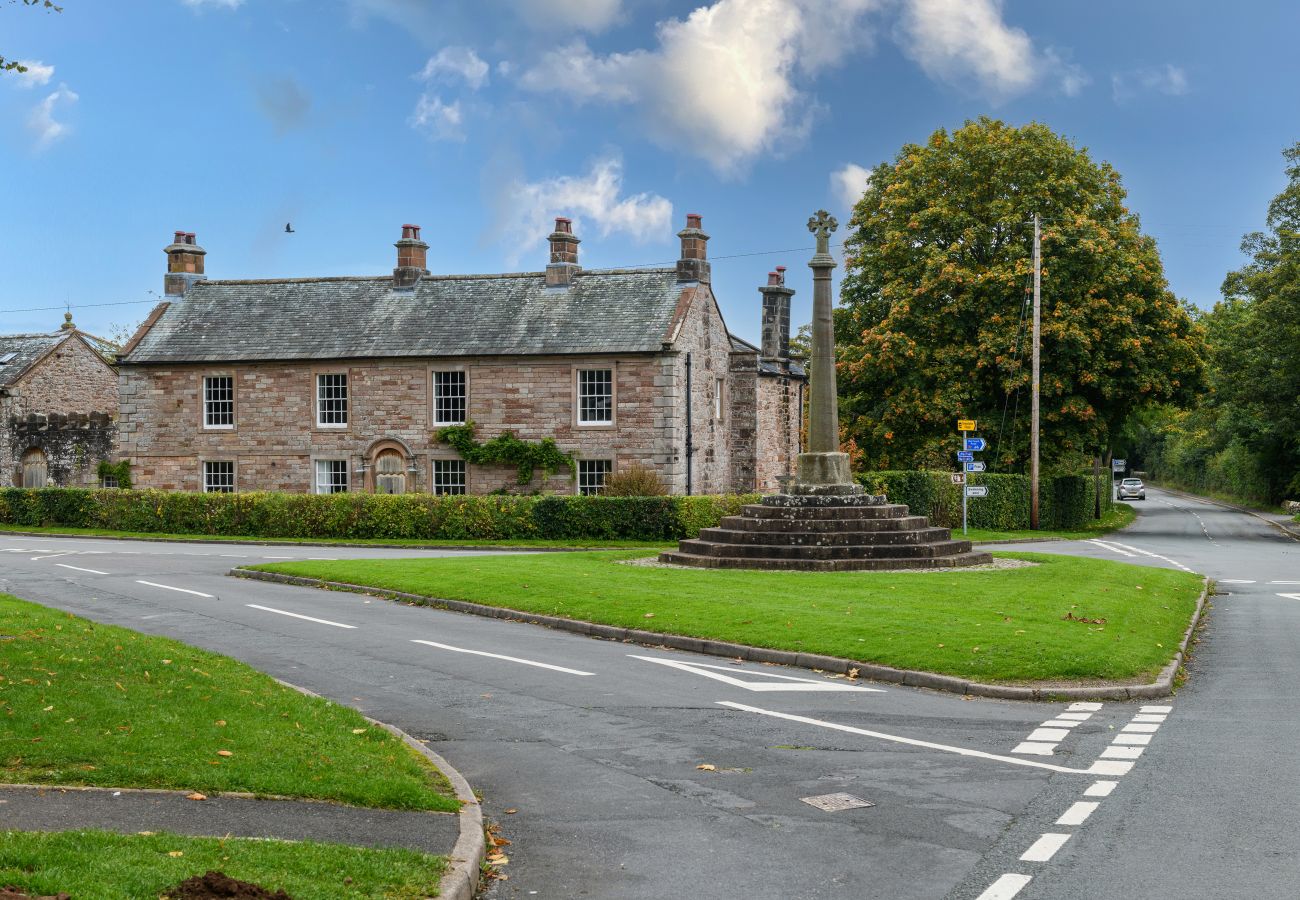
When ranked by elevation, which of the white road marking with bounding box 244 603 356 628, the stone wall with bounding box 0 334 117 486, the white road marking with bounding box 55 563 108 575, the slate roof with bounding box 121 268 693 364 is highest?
the slate roof with bounding box 121 268 693 364

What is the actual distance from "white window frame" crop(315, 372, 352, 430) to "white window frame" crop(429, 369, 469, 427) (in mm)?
3085

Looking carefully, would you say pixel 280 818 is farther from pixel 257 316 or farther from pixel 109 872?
pixel 257 316

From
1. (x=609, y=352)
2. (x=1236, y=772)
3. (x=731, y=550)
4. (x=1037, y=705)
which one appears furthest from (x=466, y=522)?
(x=1236, y=772)

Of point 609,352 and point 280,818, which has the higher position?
point 609,352

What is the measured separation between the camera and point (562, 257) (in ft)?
147

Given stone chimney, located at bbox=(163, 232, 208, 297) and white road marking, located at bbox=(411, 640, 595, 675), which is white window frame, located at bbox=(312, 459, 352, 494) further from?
white road marking, located at bbox=(411, 640, 595, 675)

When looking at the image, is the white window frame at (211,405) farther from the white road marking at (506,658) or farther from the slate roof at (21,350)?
the white road marking at (506,658)

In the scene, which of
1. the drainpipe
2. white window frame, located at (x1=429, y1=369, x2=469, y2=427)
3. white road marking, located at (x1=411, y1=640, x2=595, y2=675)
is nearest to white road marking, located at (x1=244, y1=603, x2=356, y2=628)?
white road marking, located at (x1=411, y1=640, x2=595, y2=675)

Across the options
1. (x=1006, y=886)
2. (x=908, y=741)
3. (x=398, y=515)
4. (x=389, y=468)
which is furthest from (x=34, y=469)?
(x=1006, y=886)

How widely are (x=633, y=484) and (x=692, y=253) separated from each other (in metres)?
9.72

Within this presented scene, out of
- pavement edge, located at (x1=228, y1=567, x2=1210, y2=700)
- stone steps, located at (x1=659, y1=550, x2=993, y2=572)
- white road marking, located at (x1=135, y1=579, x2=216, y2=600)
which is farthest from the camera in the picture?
stone steps, located at (x1=659, y1=550, x2=993, y2=572)

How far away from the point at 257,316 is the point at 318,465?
630cm

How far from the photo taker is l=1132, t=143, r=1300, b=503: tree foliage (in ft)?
158

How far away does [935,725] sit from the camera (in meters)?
11.2
